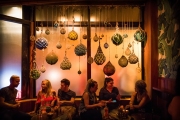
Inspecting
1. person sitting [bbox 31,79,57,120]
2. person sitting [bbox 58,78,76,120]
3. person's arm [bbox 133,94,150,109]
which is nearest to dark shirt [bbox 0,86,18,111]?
person sitting [bbox 31,79,57,120]

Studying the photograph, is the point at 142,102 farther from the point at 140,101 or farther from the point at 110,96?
the point at 110,96

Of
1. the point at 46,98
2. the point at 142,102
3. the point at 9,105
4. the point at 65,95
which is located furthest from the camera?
the point at 65,95

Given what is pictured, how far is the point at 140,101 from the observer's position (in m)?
4.53

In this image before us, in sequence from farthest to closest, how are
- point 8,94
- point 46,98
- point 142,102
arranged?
1. point 46,98
2. point 142,102
3. point 8,94

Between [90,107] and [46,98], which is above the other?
[46,98]

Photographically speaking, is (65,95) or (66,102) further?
(65,95)

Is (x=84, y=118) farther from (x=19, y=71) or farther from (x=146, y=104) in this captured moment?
(x=19, y=71)

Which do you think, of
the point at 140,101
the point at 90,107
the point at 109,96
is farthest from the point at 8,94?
the point at 140,101

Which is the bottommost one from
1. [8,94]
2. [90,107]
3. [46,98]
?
[90,107]

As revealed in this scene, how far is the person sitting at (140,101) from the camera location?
14.6ft

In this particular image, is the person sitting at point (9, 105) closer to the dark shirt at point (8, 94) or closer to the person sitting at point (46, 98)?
the dark shirt at point (8, 94)

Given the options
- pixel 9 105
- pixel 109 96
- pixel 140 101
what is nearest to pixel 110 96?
pixel 109 96

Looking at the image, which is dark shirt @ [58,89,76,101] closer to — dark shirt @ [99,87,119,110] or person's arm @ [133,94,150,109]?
dark shirt @ [99,87,119,110]

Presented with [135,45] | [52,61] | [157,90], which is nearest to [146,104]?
[157,90]
